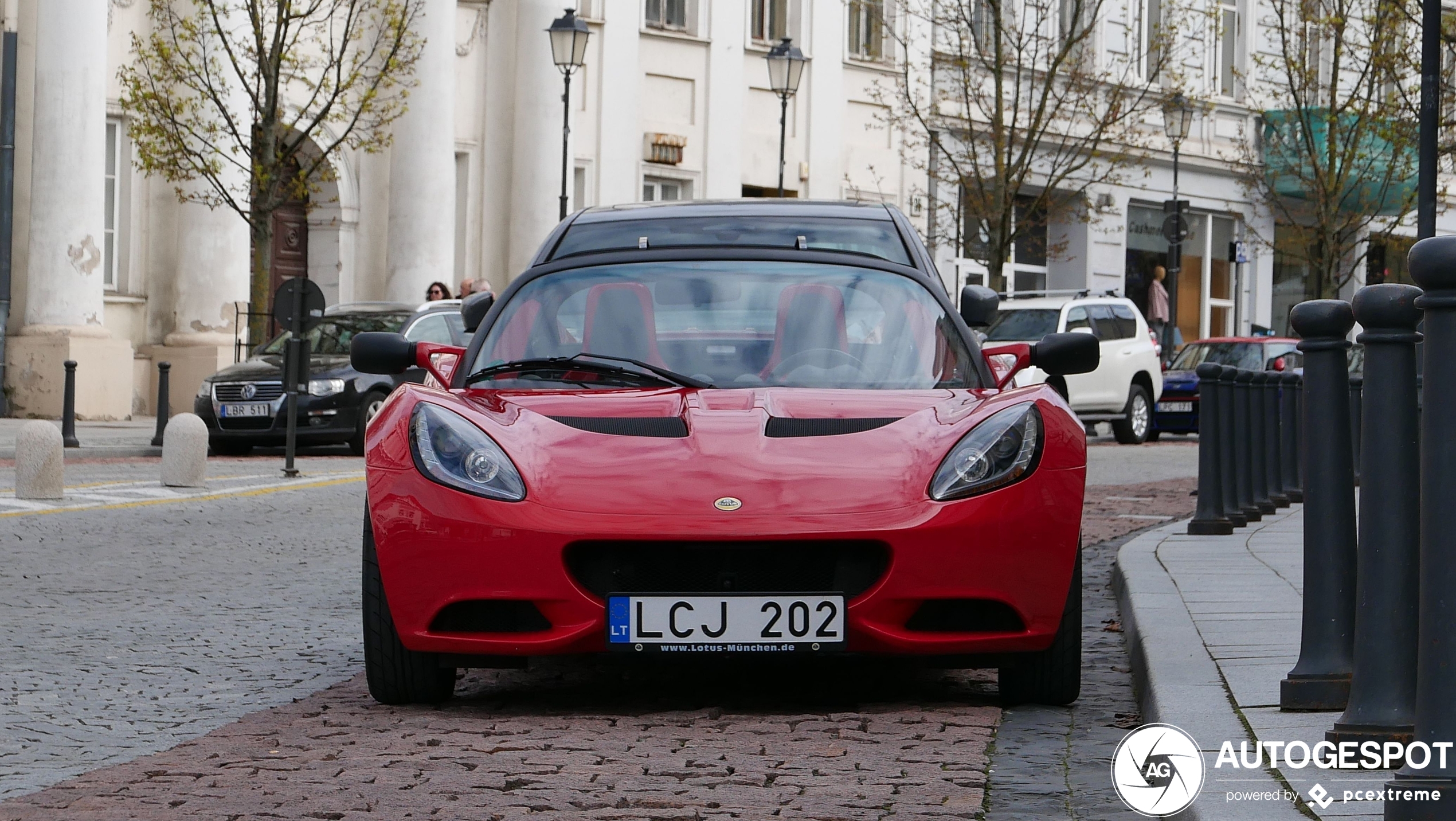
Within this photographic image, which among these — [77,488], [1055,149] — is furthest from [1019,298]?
[77,488]

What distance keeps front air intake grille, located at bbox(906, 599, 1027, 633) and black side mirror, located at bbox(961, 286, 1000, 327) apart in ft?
6.20

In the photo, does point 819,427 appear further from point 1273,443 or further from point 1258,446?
point 1273,443

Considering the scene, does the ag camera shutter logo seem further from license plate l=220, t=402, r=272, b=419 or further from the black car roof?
license plate l=220, t=402, r=272, b=419

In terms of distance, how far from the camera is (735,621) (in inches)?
233

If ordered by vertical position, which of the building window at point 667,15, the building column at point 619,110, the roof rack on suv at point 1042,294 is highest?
the building window at point 667,15

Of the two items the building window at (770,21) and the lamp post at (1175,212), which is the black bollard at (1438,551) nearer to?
the lamp post at (1175,212)

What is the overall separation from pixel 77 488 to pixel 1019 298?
661 inches

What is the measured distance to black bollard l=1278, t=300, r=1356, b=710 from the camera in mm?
5594

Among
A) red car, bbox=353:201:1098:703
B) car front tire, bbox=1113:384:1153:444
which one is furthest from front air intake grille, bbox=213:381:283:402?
red car, bbox=353:201:1098:703

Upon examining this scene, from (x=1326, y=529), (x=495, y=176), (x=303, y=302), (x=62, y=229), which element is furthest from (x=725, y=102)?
(x=1326, y=529)

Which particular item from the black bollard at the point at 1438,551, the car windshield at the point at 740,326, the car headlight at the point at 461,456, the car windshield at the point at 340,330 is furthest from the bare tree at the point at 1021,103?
the black bollard at the point at 1438,551

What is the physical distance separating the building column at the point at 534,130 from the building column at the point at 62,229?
28.2ft

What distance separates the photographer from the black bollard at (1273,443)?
543 inches

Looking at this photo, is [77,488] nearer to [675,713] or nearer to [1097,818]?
[675,713]
